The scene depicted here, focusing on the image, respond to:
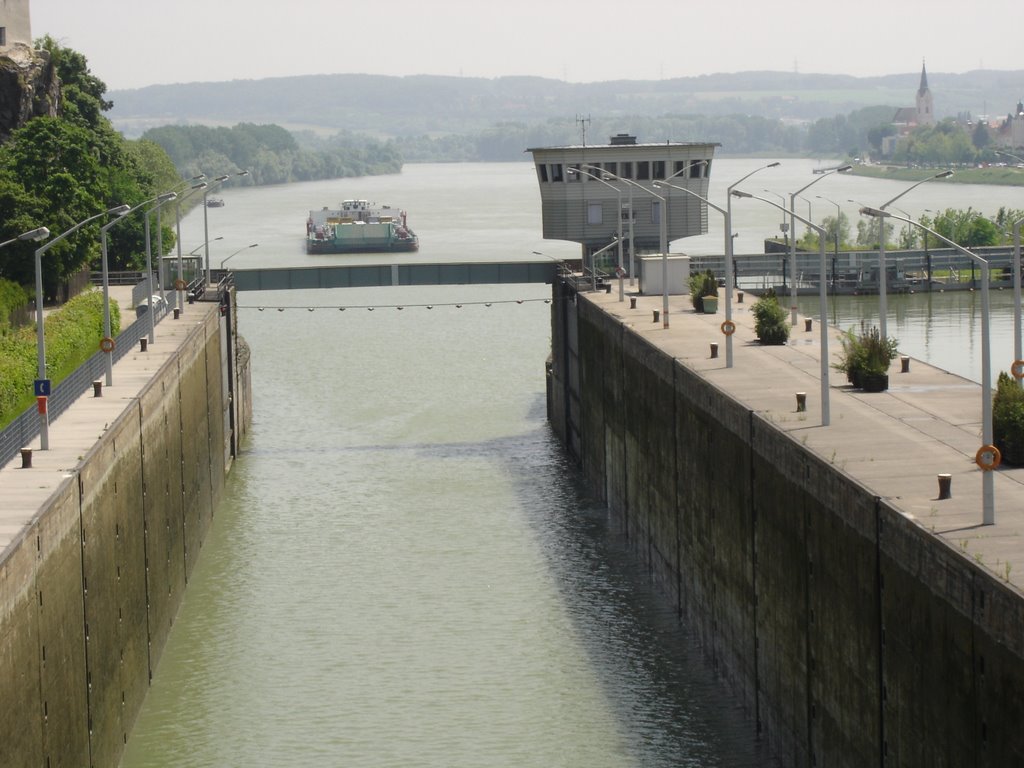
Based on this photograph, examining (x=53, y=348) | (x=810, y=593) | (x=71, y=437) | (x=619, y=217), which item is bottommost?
(x=810, y=593)

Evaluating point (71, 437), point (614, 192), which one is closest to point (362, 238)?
point (614, 192)

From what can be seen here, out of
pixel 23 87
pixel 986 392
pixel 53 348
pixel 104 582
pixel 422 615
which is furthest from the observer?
pixel 23 87

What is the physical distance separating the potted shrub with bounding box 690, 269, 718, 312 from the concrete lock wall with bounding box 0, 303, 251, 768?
1620cm

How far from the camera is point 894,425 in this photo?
3244 centimetres

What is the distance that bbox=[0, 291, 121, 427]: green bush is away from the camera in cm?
4028

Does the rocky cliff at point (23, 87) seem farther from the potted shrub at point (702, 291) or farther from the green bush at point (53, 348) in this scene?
the potted shrub at point (702, 291)

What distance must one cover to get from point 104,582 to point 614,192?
3934cm

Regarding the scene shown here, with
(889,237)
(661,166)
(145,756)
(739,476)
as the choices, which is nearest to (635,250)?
(661,166)

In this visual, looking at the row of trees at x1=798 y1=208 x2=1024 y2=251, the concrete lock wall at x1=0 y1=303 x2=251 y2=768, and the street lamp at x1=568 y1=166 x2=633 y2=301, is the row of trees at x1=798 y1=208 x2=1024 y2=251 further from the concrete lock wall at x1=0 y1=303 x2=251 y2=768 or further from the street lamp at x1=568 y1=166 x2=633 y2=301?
the concrete lock wall at x1=0 y1=303 x2=251 y2=768

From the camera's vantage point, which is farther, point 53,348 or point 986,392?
point 53,348

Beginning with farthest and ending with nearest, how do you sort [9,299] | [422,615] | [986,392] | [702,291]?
1. [702,291]
2. [9,299]
3. [422,615]
4. [986,392]

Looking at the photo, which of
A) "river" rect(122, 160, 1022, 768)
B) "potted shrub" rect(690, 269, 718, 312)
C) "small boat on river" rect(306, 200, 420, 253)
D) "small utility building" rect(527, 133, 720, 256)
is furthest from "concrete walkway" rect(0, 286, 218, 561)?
"small boat on river" rect(306, 200, 420, 253)

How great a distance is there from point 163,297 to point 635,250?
1982 centimetres

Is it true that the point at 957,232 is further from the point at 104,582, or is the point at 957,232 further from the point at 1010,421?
the point at 104,582
